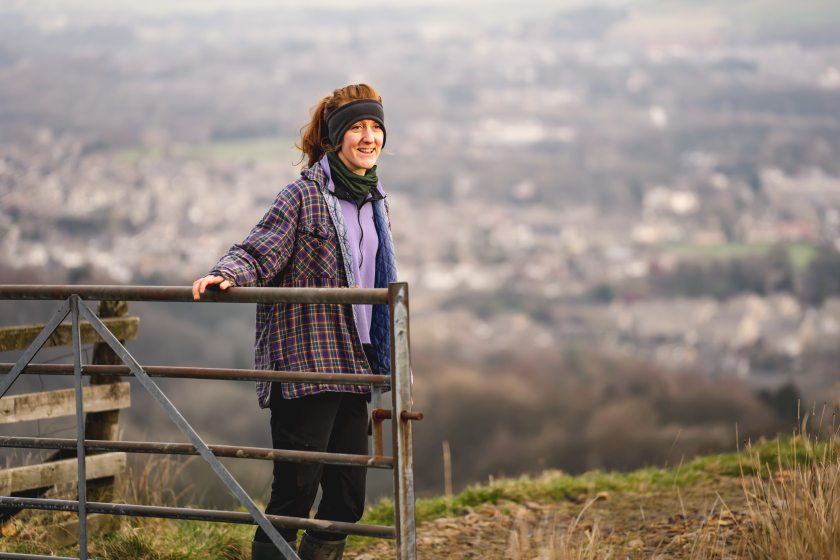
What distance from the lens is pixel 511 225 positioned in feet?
365

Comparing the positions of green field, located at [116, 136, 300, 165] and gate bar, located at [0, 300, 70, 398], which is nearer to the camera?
gate bar, located at [0, 300, 70, 398]

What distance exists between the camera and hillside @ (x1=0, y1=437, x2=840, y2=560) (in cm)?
402

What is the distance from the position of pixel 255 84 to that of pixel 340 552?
130809 mm

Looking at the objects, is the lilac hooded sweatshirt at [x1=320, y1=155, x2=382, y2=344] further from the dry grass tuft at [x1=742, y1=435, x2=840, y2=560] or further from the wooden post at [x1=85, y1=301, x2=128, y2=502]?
the wooden post at [x1=85, y1=301, x2=128, y2=502]

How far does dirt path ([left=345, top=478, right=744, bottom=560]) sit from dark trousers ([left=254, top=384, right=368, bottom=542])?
0.83 meters

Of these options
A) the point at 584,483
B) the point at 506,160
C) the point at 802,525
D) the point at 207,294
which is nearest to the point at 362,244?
the point at 207,294

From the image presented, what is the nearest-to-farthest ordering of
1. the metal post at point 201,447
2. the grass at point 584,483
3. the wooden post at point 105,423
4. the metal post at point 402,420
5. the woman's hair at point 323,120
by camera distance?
the metal post at point 402,420 → the metal post at point 201,447 → the woman's hair at point 323,120 → the wooden post at point 105,423 → the grass at point 584,483

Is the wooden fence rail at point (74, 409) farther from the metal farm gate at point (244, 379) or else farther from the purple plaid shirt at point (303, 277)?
the purple plaid shirt at point (303, 277)

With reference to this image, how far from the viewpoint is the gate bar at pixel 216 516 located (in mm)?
3459

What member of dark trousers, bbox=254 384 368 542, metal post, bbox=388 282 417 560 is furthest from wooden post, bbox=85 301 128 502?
metal post, bbox=388 282 417 560

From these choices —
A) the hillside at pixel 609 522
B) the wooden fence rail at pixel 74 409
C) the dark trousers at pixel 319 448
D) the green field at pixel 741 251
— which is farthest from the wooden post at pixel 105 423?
the green field at pixel 741 251

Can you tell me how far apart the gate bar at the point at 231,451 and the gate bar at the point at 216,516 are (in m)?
0.20

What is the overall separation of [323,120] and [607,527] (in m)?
2.76

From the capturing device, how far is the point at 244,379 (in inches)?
136
